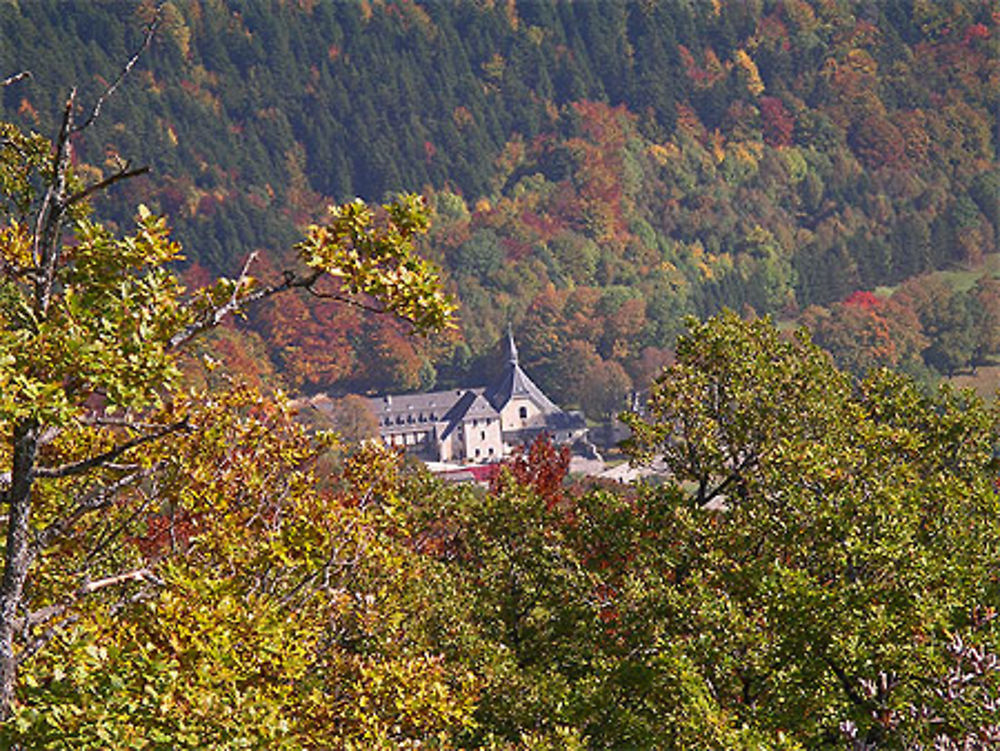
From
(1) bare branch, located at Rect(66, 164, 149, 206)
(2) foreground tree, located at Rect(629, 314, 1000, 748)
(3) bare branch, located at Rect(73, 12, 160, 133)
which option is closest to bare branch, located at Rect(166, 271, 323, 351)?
(1) bare branch, located at Rect(66, 164, 149, 206)

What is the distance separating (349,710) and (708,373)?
1250cm

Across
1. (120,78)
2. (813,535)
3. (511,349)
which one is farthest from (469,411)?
(120,78)

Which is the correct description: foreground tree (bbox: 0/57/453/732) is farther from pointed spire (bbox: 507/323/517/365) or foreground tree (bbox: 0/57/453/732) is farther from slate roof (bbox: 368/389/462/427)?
pointed spire (bbox: 507/323/517/365)

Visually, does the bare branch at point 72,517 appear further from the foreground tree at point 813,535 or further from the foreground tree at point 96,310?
the foreground tree at point 813,535

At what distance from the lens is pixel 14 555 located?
9078 millimetres

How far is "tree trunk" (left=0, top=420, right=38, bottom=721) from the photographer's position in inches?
355

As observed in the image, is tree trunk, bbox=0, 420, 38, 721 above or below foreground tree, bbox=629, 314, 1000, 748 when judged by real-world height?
above

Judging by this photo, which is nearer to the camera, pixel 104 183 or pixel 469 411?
pixel 104 183

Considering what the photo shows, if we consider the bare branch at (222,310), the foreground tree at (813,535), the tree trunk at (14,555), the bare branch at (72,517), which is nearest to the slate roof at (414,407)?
the foreground tree at (813,535)

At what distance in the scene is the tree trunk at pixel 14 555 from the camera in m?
9.01

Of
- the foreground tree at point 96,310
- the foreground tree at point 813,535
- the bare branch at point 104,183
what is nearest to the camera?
the foreground tree at point 96,310

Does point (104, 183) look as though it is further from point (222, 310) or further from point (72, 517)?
point (72, 517)

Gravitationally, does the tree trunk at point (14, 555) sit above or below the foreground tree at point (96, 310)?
below

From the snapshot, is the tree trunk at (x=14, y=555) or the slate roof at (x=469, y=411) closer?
the tree trunk at (x=14, y=555)
